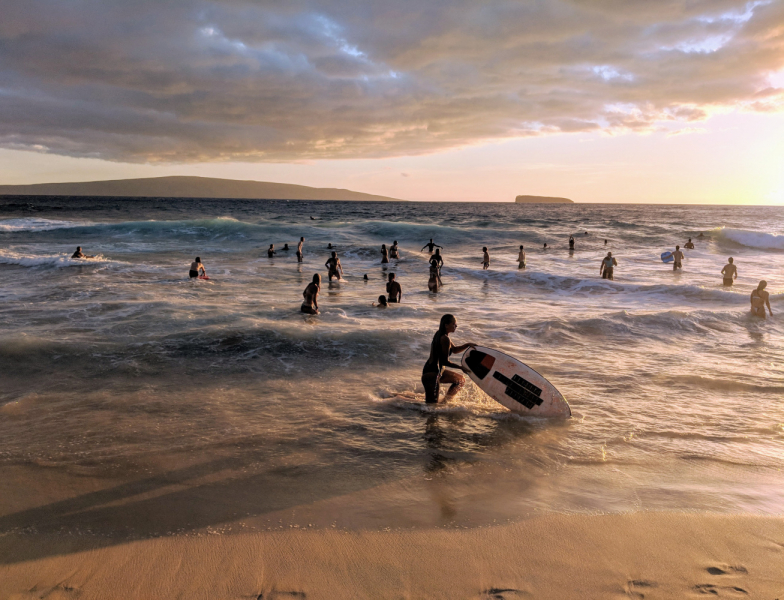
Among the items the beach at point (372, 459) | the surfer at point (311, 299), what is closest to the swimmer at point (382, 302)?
the beach at point (372, 459)

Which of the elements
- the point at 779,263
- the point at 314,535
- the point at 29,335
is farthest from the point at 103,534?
the point at 779,263

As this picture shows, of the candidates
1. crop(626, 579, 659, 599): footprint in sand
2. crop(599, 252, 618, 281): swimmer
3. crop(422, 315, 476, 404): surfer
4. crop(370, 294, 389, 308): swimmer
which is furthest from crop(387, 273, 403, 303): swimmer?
crop(626, 579, 659, 599): footprint in sand

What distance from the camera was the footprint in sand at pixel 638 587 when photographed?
11.1 ft

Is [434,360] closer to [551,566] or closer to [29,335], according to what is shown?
[551,566]

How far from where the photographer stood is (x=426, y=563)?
3688 mm

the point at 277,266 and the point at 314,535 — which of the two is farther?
the point at 277,266

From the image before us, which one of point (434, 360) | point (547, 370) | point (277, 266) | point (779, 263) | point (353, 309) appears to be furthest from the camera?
point (779, 263)

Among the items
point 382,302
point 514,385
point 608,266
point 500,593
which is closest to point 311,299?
point 382,302

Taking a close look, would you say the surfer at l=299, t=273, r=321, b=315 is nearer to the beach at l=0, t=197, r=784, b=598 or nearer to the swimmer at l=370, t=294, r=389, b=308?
the beach at l=0, t=197, r=784, b=598

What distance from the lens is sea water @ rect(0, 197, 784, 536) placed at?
457 cm

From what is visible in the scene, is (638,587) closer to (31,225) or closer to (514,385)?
(514,385)

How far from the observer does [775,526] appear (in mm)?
4188

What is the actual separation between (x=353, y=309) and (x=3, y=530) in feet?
36.0

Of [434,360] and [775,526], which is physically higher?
[434,360]
